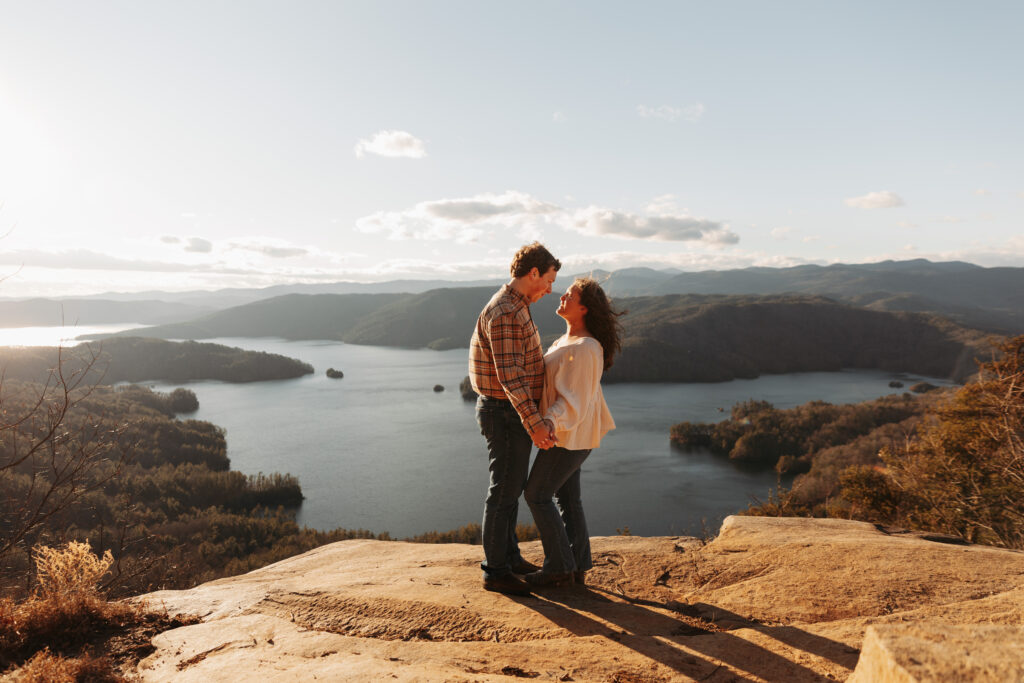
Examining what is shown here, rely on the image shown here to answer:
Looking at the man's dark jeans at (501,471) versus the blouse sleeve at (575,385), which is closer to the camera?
the blouse sleeve at (575,385)

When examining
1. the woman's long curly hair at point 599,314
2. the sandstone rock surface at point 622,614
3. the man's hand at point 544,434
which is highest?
the woman's long curly hair at point 599,314

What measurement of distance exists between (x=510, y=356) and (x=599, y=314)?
0.62 m

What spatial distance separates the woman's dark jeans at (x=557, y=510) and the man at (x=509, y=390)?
0.12 meters

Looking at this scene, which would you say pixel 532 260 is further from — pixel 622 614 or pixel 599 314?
pixel 622 614

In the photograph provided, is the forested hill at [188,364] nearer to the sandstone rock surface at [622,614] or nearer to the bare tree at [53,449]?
the bare tree at [53,449]

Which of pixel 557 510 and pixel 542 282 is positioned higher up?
pixel 542 282

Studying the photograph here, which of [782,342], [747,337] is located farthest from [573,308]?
[782,342]

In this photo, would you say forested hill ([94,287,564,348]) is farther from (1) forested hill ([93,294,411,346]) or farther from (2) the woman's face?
(2) the woman's face

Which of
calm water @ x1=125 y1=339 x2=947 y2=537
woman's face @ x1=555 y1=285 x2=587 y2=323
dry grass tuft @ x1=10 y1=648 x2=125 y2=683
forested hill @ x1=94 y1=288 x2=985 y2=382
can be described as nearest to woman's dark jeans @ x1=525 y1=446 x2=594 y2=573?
woman's face @ x1=555 y1=285 x2=587 y2=323

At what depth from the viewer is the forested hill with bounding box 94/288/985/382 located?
67.6 metres

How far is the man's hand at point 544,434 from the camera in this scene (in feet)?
8.84

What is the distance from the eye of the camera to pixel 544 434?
2707 mm

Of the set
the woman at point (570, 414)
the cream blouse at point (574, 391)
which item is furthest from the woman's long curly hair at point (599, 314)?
the cream blouse at point (574, 391)

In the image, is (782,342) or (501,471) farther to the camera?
(782,342)
